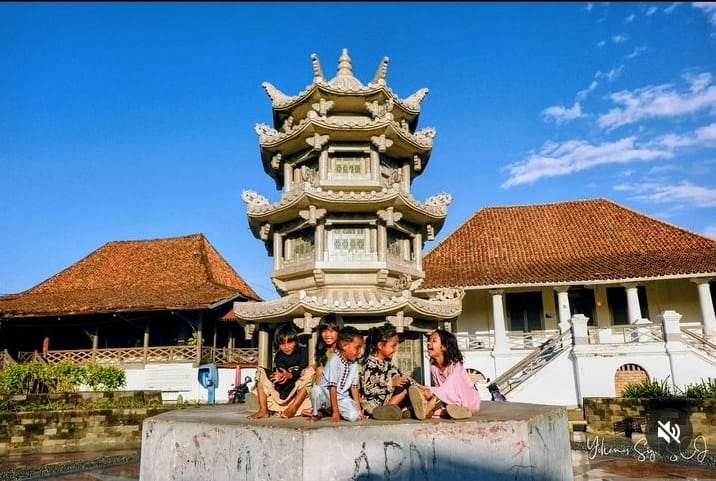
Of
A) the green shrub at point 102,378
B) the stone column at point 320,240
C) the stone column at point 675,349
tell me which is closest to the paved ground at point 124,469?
the stone column at point 320,240

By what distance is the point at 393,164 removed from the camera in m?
14.7

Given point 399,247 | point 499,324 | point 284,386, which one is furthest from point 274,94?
point 499,324

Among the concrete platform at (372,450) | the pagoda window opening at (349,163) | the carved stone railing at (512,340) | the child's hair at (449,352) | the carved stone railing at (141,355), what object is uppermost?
the pagoda window opening at (349,163)

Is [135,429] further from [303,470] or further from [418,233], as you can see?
[303,470]

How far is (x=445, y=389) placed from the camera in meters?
6.03

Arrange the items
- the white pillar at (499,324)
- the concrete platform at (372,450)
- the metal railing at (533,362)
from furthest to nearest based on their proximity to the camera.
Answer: the white pillar at (499,324) → the metal railing at (533,362) → the concrete platform at (372,450)

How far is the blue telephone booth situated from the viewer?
22031mm

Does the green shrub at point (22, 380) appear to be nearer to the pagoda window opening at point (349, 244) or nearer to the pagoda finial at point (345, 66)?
the pagoda window opening at point (349, 244)

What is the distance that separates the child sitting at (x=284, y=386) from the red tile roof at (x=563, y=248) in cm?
1433

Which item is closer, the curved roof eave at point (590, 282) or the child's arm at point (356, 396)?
the child's arm at point (356, 396)

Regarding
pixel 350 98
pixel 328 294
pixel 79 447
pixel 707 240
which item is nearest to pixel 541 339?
pixel 707 240

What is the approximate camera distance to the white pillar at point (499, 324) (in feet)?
67.9

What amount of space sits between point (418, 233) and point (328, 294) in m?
3.47

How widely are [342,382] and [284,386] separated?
1677mm
